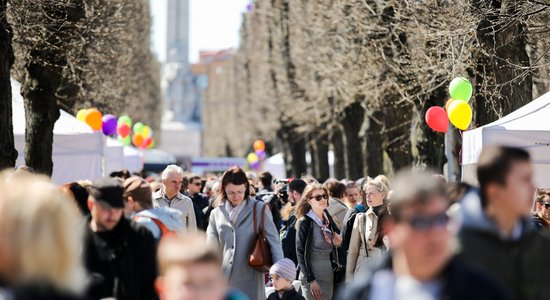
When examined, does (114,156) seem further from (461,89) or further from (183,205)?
(183,205)

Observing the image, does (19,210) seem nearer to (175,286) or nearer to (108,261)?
(175,286)

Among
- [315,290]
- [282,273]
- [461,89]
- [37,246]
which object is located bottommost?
[315,290]

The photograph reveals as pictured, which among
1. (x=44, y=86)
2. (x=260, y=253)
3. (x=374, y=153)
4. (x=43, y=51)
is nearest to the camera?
(x=260, y=253)

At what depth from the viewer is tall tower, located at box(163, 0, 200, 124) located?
156m

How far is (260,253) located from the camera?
31.4 feet

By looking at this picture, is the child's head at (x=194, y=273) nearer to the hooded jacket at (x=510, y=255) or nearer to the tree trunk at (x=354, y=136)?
the hooded jacket at (x=510, y=255)

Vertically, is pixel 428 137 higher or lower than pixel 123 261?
lower

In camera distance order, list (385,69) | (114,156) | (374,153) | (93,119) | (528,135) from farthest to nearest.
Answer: (374,153), (114,156), (385,69), (93,119), (528,135)

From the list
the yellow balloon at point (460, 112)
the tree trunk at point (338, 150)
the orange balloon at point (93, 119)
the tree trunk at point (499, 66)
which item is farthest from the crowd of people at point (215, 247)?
the tree trunk at point (338, 150)

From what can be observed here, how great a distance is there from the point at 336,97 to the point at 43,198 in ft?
86.7

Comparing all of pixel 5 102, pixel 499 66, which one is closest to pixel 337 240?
pixel 499 66

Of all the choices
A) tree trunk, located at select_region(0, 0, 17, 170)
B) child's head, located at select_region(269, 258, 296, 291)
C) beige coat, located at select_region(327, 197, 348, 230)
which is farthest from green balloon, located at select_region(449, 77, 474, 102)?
tree trunk, located at select_region(0, 0, 17, 170)

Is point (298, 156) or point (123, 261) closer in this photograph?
point (123, 261)

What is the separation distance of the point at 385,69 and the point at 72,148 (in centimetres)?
662
